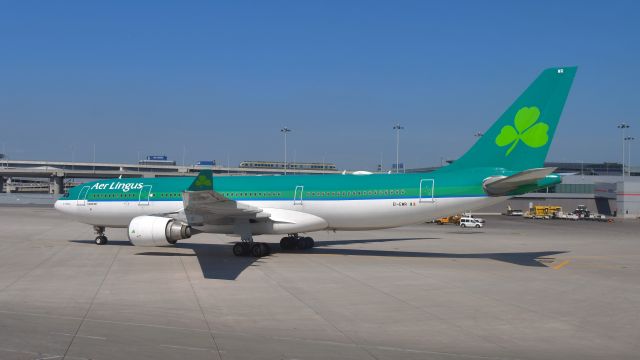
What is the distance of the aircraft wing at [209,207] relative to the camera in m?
21.1

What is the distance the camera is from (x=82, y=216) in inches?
1155

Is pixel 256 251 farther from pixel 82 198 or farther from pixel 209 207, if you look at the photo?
pixel 82 198

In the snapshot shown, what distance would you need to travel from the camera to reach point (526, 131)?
21844 millimetres

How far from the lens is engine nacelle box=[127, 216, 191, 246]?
2252 cm

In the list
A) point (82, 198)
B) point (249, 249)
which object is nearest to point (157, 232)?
point (249, 249)

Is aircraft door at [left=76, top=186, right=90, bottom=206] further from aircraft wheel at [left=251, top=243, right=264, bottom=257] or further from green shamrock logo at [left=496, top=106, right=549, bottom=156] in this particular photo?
green shamrock logo at [left=496, top=106, right=549, bottom=156]

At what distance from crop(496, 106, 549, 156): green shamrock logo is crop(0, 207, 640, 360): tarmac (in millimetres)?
4643

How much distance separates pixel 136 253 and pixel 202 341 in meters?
16.4

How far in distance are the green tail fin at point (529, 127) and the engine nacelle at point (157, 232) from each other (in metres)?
11.7

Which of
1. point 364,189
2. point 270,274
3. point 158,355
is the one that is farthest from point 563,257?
point 158,355

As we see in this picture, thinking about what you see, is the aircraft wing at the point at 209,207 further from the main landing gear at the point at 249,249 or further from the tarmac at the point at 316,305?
the tarmac at the point at 316,305

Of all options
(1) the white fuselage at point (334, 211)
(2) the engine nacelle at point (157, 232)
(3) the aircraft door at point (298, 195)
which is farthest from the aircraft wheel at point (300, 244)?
(2) the engine nacelle at point (157, 232)

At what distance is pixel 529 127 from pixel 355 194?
723cm

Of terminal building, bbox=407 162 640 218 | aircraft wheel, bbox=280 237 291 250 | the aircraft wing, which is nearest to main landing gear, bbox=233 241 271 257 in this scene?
the aircraft wing
